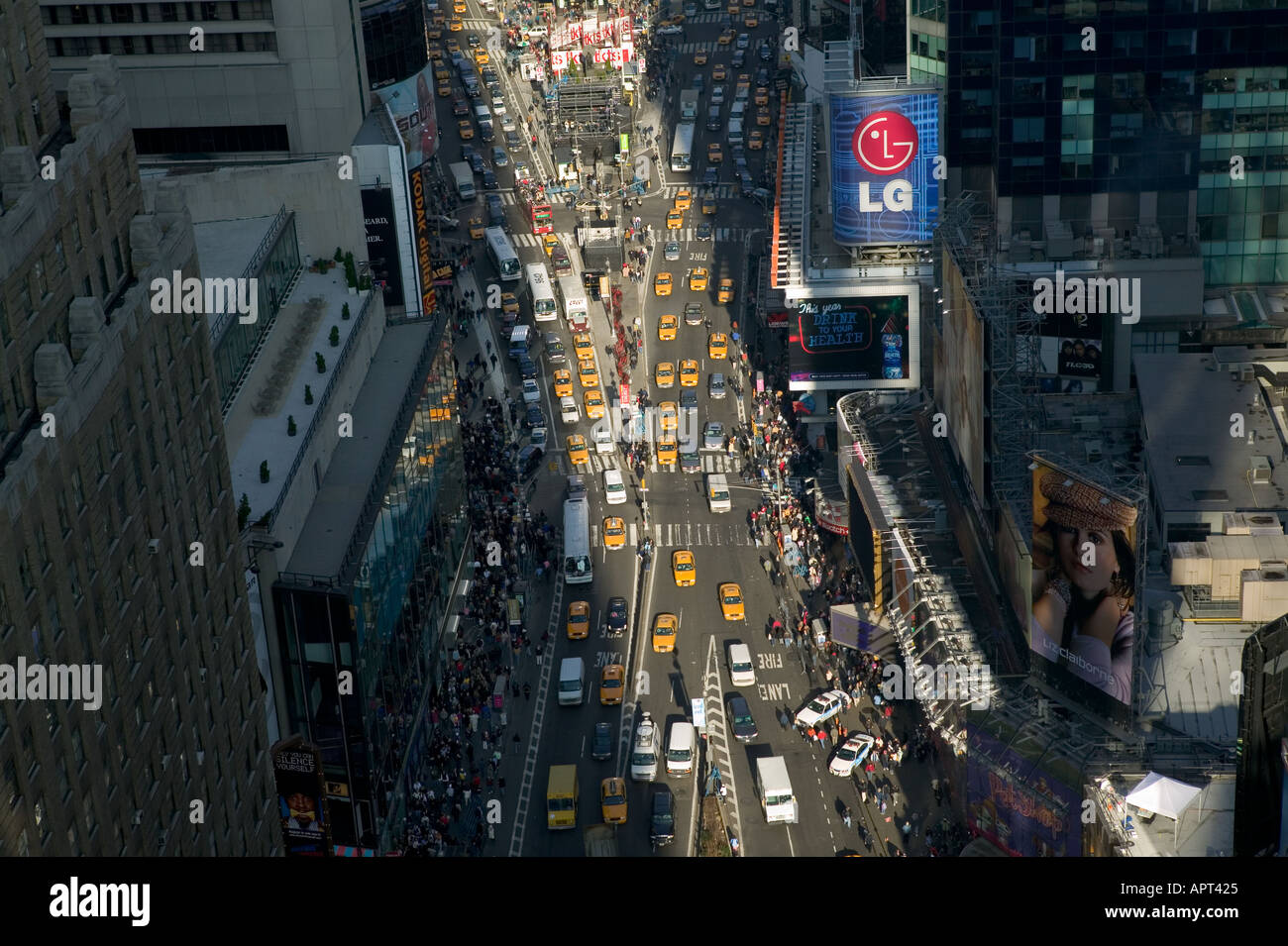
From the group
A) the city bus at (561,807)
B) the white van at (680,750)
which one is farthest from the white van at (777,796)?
the city bus at (561,807)

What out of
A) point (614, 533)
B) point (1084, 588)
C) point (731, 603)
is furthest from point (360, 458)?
point (1084, 588)

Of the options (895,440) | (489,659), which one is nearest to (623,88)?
(895,440)

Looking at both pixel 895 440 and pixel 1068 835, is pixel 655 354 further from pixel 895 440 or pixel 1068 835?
pixel 1068 835

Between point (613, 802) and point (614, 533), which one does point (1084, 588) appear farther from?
point (614, 533)

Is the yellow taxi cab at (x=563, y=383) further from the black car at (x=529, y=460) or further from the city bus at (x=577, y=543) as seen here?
the city bus at (x=577, y=543)

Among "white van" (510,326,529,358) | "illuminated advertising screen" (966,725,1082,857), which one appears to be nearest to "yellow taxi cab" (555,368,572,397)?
"white van" (510,326,529,358)
